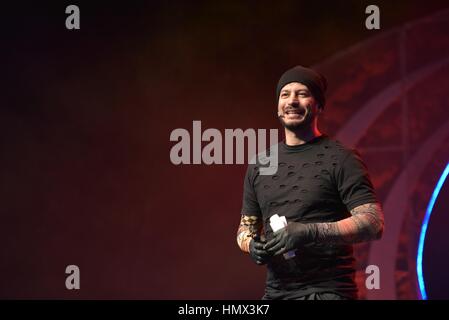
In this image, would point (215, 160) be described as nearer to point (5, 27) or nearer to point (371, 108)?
point (371, 108)

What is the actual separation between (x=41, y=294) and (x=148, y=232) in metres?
0.81

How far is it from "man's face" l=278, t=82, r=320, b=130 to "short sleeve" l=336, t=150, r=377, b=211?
0.71 feet

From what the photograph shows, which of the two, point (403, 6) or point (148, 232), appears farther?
point (148, 232)

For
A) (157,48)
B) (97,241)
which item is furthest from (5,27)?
(97,241)

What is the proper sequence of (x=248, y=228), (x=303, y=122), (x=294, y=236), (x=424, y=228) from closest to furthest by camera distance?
(x=294, y=236), (x=303, y=122), (x=248, y=228), (x=424, y=228)

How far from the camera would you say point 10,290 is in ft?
14.5

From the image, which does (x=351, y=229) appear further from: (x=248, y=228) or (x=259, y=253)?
(x=248, y=228)

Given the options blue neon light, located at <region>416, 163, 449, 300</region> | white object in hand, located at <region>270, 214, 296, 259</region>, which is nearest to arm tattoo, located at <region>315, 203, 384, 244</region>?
white object in hand, located at <region>270, 214, 296, 259</region>

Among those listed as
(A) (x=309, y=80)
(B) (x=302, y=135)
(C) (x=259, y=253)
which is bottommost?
(C) (x=259, y=253)

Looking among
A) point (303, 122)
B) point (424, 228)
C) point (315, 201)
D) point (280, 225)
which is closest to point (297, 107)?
point (303, 122)

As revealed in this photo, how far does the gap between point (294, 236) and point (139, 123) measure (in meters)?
2.39

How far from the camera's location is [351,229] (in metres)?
2.17

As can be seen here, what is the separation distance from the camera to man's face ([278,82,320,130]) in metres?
2.42

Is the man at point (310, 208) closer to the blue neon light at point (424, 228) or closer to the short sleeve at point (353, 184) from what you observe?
the short sleeve at point (353, 184)
